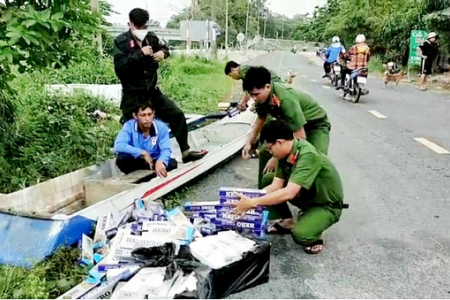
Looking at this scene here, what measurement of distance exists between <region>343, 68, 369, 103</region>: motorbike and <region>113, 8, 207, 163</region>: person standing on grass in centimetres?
886

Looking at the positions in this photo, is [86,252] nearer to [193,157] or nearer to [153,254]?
[153,254]

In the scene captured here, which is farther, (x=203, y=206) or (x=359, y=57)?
(x=359, y=57)

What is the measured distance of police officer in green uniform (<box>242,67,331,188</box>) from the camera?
16.1 ft

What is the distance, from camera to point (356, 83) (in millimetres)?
14398

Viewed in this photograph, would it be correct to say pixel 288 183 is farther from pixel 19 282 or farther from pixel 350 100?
pixel 350 100

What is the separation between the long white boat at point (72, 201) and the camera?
3818 millimetres

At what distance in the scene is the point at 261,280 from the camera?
3.90 meters

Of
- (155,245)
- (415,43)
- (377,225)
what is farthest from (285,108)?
(415,43)

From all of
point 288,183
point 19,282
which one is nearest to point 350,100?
point 288,183

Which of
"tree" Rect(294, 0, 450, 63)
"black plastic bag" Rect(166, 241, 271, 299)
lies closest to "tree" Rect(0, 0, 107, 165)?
Result: "black plastic bag" Rect(166, 241, 271, 299)

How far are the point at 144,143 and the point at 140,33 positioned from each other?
1.14m

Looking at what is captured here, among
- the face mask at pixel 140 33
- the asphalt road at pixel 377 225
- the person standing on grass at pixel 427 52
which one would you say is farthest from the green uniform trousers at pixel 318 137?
the person standing on grass at pixel 427 52

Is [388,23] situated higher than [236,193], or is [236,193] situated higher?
[388,23]

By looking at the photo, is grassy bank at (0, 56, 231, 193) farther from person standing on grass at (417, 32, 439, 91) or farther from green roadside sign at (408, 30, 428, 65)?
green roadside sign at (408, 30, 428, 65)
